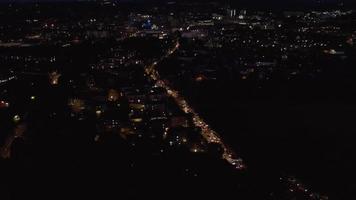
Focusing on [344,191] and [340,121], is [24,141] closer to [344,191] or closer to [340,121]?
[344,191]

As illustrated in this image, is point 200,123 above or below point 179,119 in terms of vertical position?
below

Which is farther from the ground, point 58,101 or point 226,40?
point 58,101

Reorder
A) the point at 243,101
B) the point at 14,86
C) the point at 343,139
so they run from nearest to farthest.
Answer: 1. the point at 343,139
2. the point at 243,101
3. the point at 14,86

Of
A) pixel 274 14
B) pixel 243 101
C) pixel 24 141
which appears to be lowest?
pixel 274 14

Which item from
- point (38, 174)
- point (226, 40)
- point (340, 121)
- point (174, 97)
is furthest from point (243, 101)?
point (226, 40)

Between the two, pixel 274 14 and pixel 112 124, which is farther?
pixel 274 14

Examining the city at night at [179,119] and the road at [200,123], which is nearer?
the city at night at [179,119]

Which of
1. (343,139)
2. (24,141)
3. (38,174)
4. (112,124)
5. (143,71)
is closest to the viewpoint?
(38,174)
